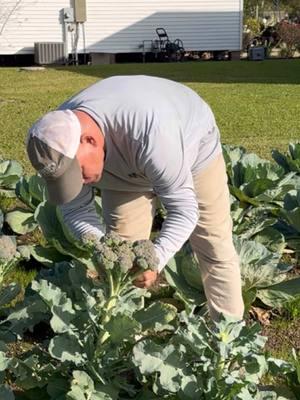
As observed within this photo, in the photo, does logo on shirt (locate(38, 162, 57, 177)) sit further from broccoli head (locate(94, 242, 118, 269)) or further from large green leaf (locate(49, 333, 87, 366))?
large green leaf (locate(49, 333, 87, 366))

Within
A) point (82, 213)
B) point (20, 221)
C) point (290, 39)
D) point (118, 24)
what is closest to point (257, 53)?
point (290, 39)

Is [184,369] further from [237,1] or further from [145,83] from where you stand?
[237,1]

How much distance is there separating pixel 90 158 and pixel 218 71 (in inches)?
770

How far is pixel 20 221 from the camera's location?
5.37 metres

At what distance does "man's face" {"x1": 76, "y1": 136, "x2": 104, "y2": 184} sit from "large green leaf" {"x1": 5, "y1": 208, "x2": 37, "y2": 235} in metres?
2.80

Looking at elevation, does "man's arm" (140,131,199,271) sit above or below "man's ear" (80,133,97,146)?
below

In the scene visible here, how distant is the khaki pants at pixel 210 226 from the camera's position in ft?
10.7

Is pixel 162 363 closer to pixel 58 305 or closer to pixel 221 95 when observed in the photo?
pixel 58 305

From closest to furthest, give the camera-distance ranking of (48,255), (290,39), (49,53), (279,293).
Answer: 1. (279,293)
2. (48,255)
3. (49,53)
4. (290,39)

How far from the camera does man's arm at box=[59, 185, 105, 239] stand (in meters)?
3.12

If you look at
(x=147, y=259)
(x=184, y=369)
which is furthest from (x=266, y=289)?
(x=147, y=259)

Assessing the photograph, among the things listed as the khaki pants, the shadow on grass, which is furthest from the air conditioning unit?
the khaki pants

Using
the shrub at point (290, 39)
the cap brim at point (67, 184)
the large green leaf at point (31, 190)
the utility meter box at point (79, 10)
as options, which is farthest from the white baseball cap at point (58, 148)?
the shrub at point (290, 39)

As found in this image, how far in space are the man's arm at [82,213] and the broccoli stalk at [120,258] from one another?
1.53ft
